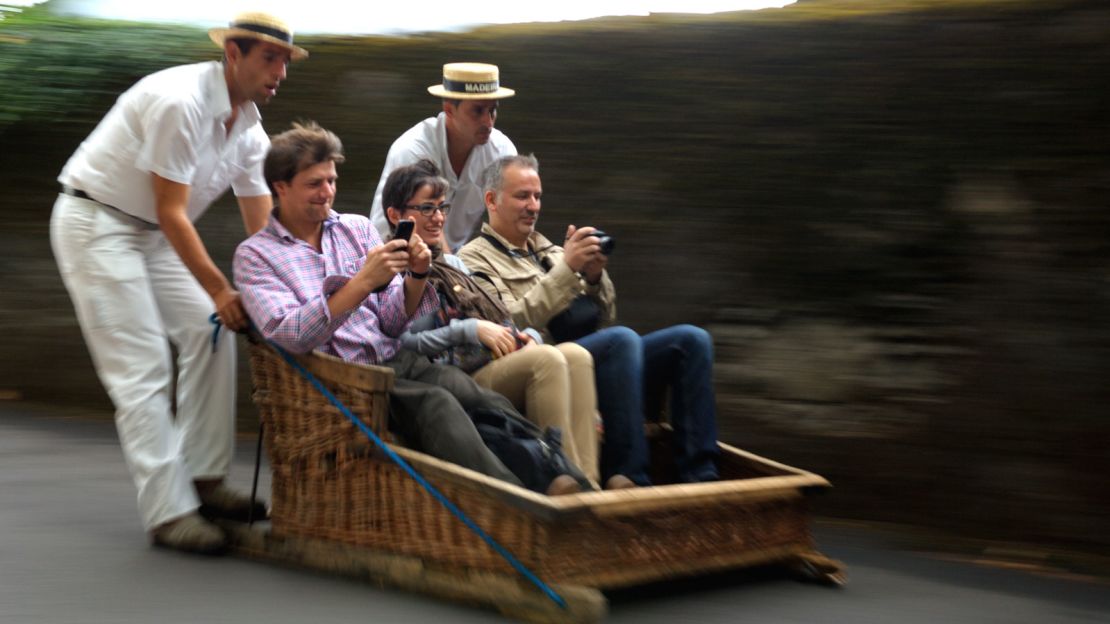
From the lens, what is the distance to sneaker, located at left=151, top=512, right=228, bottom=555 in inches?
213

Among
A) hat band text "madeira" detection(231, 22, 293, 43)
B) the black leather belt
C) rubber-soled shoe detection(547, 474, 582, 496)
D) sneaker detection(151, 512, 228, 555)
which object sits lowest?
sneaker detection(151, 512, 228, 555)

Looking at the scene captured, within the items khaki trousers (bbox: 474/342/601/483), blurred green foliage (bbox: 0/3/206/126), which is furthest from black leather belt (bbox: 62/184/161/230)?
blurred green foliage (bbox: 0/3/206/126)

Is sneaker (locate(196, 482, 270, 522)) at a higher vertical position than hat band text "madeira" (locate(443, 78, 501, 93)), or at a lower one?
lower

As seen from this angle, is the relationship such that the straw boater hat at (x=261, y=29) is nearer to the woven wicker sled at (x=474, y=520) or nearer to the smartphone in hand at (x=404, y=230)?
the smartphone in hand at (x=404, y=230)

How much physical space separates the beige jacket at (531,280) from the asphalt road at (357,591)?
1.15 metres

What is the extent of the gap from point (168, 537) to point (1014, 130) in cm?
414

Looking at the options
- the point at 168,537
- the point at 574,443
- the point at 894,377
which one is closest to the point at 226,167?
the point at 168,537

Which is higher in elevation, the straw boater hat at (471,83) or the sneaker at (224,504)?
the straw boater hat at (471,83)

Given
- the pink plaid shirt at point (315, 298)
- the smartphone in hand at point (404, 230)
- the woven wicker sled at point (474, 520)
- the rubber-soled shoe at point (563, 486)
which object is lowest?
the woven wicker sled at point (474, 520)

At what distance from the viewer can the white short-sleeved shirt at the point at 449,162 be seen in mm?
6227

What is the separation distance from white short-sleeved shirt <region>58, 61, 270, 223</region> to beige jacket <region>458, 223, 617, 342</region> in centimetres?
105

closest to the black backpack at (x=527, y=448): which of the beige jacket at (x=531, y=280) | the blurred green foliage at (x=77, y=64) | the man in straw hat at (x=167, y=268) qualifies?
the beige jacket at (x=531, y=280)

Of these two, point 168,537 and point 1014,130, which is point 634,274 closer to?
point 1014,130

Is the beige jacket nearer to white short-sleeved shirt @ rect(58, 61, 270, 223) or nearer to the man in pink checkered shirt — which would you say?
the man in pink checkered shirt
